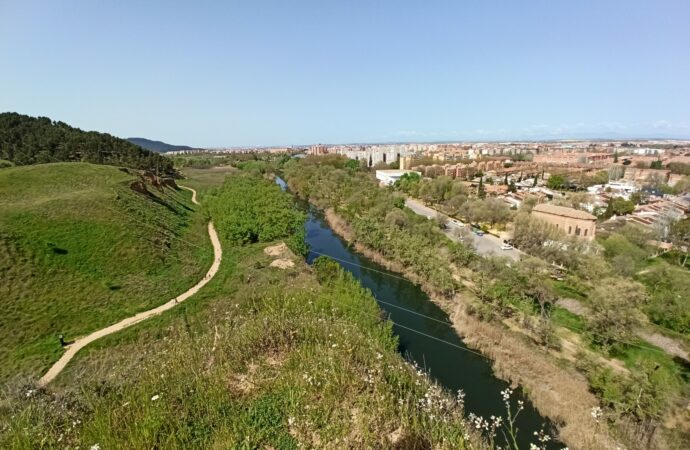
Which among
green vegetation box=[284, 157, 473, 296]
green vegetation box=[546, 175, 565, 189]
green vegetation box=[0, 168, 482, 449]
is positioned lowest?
green vegetation box=[546, 175, 565, 189]

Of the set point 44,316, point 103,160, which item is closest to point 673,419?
point 44,316

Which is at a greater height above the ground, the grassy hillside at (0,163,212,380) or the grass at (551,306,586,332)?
the grassy hillside at (0,163,212,380)

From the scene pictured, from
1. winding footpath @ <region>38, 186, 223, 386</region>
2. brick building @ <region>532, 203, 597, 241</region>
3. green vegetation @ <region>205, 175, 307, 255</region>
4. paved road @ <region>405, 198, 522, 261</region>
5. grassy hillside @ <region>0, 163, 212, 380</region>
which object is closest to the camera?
winding footpath @ <region>38, 186, 223, 386</region>

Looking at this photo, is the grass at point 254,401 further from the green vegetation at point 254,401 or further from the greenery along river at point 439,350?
the greenery along river at point 439,350

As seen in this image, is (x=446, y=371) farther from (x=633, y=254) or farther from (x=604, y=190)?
(x=604, y=190)

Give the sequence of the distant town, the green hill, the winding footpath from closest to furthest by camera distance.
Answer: the winding footpath < the distant town < the green hill

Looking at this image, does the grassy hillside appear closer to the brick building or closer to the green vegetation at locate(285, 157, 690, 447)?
the green vegetation at locate(285, 157, 690, 447)

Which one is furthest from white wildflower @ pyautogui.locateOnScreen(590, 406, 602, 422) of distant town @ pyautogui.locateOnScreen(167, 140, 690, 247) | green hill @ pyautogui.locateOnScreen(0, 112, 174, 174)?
green hill @ pyautogui.locateOnScreen(0, 112, 174, 174)
